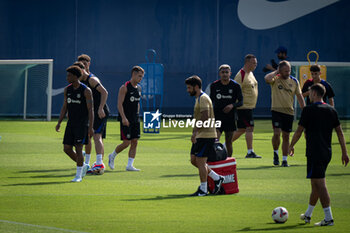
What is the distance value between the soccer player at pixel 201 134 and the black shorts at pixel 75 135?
250 cm

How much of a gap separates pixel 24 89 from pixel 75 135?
24.4 meters

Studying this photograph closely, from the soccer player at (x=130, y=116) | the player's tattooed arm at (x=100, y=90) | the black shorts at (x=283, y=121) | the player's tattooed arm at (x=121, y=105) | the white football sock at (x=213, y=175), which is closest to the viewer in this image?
the white football sock at (x=213, y=175)

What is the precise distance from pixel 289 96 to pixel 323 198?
6.89 meters

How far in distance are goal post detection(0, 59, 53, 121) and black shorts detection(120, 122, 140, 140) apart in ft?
71.9

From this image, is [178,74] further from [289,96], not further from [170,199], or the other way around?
[170,199]

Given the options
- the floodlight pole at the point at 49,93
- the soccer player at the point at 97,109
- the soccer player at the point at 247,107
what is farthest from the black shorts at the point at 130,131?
the floodlight pole at the point at 49,93

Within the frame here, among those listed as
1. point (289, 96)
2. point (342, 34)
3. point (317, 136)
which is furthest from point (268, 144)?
point (342, 34)

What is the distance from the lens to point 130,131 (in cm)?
1379

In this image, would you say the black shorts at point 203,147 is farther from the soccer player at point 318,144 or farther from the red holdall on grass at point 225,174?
the soccer player at point 318,144

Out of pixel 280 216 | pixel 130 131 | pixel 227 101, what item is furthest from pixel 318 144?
pixel 130 131

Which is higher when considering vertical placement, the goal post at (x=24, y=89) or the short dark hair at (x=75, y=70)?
the short dark hair at (x=75, y=70)

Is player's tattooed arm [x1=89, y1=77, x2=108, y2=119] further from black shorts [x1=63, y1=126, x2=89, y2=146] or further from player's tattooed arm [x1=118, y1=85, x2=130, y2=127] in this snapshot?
black shorts [x1=63, y1=126, x2=89, y2=146]

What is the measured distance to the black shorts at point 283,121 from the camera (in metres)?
14.6

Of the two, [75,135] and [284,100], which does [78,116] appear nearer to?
[75,135]
